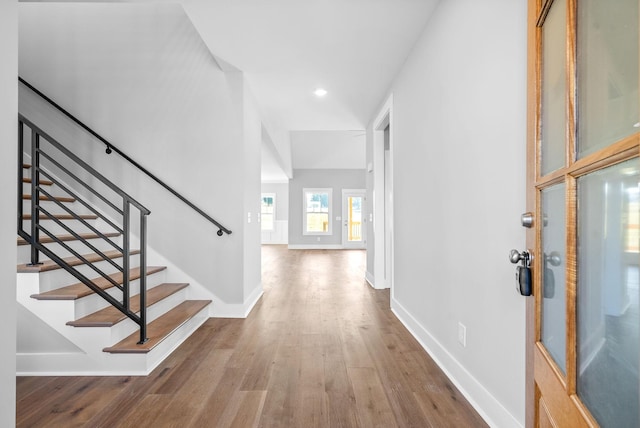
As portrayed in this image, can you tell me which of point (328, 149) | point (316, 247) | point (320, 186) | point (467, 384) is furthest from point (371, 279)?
point (320, 186)

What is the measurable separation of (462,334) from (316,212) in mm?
9655

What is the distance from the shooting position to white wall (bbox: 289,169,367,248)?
37.7 feet

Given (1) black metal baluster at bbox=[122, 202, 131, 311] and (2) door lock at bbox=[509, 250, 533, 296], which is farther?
(1) black metal baluster at bbox=[122, 202, 131, 311]

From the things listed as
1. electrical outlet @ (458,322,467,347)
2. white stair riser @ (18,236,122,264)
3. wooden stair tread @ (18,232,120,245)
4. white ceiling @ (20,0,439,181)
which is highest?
white ceiling @ (20,0,439,181)

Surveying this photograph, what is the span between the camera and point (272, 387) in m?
2.04

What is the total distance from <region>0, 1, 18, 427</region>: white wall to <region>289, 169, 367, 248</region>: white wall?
1025cm

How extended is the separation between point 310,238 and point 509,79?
10197 mm

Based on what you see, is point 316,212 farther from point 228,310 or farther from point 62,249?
point 62,249

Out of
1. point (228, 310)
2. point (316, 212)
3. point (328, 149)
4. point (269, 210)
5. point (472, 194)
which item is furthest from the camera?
point (269, 210)

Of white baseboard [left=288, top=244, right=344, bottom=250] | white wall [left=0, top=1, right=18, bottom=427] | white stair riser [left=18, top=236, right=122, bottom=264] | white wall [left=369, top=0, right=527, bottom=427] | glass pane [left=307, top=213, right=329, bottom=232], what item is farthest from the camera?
glass pane [left=307, top=213, right=329, bottom=232]

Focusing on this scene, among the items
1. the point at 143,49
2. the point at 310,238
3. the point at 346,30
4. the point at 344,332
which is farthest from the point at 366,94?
the point at 310,238

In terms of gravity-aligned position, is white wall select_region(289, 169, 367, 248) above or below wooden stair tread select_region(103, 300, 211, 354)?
above

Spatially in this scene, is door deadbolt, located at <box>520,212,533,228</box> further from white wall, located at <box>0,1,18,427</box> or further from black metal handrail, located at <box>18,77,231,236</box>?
black metal handrail, located at <box>18,77,231,236</box>

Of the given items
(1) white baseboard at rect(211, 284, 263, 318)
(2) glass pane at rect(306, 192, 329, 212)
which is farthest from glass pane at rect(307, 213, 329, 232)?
(1) white baseboard at rect(211, 284, 263, 318)
